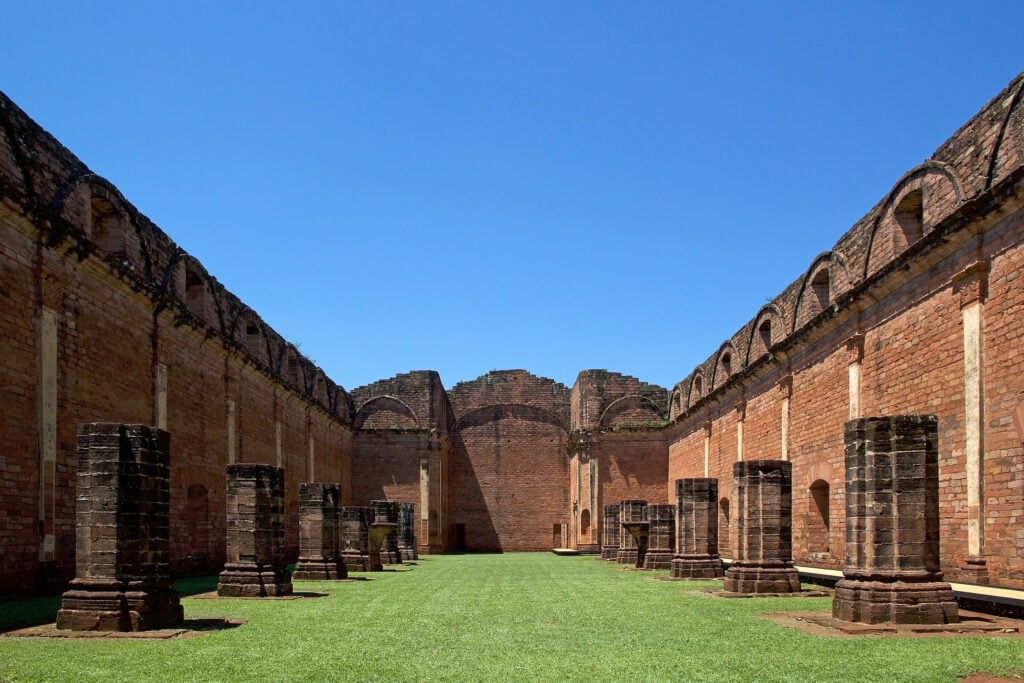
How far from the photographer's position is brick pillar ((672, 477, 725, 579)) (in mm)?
16812

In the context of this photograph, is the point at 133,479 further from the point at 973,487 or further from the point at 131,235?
the point at 973,487

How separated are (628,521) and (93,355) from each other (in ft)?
42.5

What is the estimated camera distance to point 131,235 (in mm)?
16984

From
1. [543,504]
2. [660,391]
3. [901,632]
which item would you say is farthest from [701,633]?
[543,504]

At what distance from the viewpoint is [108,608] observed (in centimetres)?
905

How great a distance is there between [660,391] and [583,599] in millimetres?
24405

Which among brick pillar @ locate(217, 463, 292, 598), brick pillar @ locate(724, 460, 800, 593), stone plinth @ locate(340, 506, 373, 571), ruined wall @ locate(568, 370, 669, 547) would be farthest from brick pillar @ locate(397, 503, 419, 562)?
brick pillar @ locate(724, 460, 800, 593)

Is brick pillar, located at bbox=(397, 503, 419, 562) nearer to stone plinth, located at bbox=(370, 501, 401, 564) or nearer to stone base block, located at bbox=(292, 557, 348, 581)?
stone plinth, located at bbox=(370, 501, 401, 564)

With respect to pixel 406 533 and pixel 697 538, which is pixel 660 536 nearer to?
pixel 697 538

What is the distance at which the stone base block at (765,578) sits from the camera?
1329cm

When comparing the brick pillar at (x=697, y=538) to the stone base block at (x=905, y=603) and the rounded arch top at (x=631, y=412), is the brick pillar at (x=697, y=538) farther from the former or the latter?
the rounded arch top at (x=631, y=412)

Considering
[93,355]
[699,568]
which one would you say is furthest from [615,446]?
[93,355]

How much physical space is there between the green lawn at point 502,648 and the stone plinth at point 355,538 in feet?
27.5

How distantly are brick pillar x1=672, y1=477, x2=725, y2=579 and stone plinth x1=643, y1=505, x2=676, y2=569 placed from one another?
3.11 meters
